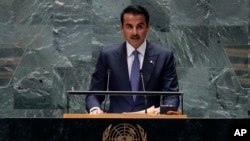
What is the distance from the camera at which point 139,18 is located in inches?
220

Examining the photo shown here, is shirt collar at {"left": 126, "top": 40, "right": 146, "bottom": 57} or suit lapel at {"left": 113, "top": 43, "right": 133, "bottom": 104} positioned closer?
suit lapel at {"left": 113, "top": 43, "right": 133, "bottom": 104}

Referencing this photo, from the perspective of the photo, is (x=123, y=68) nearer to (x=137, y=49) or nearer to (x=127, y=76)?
(x=127, y=76)

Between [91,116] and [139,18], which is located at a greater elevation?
[139,18]

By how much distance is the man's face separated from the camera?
5.58 metres

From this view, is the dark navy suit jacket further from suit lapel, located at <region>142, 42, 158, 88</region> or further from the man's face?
the man's face

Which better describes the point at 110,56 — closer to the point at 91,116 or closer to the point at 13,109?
the point at 91,116

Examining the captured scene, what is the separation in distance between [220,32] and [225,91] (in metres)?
0.67

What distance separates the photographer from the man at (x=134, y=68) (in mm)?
5523

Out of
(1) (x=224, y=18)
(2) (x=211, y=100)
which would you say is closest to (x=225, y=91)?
(2) (x=211, y=100)

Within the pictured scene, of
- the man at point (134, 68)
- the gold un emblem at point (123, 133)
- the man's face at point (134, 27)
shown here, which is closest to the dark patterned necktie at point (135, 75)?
the man at point (134, 68)

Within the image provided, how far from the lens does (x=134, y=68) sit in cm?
561

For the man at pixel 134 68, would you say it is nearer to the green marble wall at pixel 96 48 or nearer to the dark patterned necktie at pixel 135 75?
the dark patterned necktie at pixel 135 75

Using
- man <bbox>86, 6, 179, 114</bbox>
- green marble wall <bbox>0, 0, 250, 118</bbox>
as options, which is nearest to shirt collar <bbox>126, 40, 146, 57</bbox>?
man <bbox>86, 6, 179, 114</bbox>

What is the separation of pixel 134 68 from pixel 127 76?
88 mm
